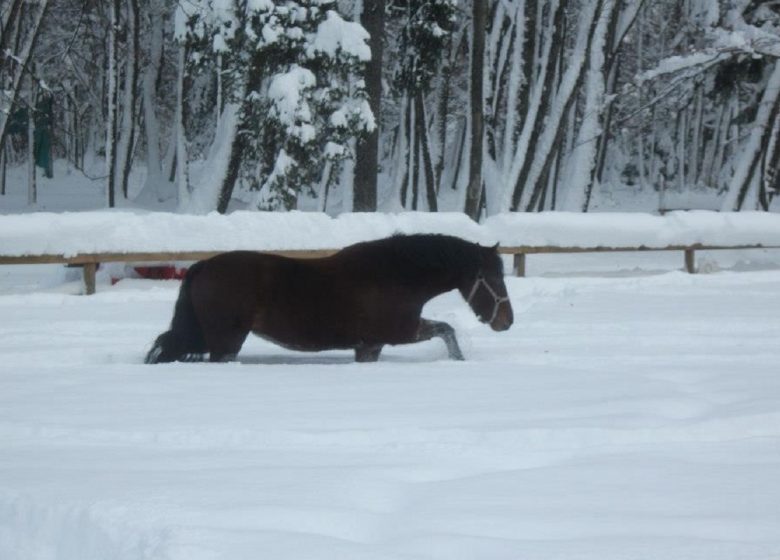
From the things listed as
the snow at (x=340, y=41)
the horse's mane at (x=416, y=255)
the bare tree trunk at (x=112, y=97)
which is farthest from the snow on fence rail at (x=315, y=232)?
the bare tree trunk at (x=112, y=97)

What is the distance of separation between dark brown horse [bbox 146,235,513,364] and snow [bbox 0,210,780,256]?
2.83 metres

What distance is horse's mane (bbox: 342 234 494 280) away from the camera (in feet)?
31.1

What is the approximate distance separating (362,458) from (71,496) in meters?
1.46

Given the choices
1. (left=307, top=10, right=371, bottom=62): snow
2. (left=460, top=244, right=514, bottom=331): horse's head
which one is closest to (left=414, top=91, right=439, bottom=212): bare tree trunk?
(left=307, top=10, right=371, bottom=62): snow

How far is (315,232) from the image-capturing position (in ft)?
52.2

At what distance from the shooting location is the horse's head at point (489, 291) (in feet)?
31.9

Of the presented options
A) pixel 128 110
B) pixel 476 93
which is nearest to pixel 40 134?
pixel 128 110

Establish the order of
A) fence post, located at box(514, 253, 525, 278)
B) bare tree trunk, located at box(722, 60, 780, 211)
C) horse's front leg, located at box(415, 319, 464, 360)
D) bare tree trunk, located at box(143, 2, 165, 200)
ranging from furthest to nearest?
bare tree trunk, located at box(143, 2, 165, 200)
bare tree trunk, located at box(722, 60, 780, 211)
fence post, located at box(514, 253, 525, 278)
horse's front leg, located at box(415, 319, 464, 360)

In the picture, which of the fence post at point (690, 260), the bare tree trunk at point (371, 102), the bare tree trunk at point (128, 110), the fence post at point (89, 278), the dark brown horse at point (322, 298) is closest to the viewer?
the dark brown horse at point (322, 298)

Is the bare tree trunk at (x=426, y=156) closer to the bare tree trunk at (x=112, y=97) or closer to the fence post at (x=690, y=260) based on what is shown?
the bare tree trunk at (x=112, y=97)

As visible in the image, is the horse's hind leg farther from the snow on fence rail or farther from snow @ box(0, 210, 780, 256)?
the snow on fence rail

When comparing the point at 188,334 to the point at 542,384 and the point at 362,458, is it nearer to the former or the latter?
the point at 542,384

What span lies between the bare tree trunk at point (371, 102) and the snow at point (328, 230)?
4.36 meters

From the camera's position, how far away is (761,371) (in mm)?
8469
